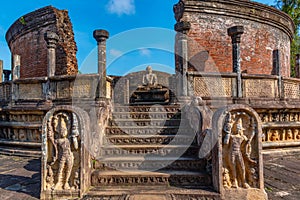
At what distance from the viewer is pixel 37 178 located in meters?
3.79

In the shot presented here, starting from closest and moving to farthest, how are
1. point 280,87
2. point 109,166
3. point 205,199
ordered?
1. point 205,199
2. point 109,166
3. point 280,87

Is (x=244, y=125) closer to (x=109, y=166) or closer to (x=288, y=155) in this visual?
(x=109, y=166)

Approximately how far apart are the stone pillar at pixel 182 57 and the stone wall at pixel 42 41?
6.69 metres

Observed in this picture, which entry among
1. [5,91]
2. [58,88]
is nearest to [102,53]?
[58,88]

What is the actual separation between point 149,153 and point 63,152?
Answer: 1.77 meters

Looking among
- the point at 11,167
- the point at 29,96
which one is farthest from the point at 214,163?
the point at 29,96

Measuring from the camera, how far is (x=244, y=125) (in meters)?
2.97

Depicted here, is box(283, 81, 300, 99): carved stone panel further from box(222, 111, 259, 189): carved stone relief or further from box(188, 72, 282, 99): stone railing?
box(222, 111, 259, 189): carved stone relief

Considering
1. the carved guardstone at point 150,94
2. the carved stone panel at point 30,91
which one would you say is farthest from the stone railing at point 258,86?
the carved stone panel at point 30,91

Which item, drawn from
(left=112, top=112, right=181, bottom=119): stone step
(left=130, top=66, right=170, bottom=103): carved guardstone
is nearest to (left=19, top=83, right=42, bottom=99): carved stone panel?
(left=112, top=112, right=181, bottom=119): stone step

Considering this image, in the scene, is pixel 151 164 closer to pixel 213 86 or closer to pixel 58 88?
pixel 213 86

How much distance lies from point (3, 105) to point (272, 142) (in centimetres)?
907

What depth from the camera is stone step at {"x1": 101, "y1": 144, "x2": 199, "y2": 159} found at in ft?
13.3

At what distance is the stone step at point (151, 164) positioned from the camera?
11.9 ft
